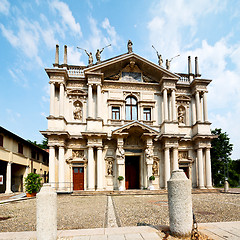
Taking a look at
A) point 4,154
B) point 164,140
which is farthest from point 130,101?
point 4,154

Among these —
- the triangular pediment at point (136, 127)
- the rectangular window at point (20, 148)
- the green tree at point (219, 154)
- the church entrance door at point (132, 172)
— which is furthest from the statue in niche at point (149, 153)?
the green tree at point (219, 154)

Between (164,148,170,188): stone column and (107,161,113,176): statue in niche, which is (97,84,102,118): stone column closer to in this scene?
(107,161,113,176): statue in niche

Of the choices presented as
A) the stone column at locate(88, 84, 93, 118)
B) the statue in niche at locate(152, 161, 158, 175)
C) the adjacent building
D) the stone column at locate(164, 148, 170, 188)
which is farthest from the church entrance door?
the adjacent building

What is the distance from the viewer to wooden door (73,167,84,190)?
21.6 m

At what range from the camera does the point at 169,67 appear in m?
25.3

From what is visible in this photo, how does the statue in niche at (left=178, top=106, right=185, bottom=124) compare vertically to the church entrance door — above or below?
above

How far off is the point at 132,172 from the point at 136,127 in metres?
5.25

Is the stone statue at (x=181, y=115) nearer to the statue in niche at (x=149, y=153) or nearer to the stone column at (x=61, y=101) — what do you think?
the statue in niche at (x=149, y=153)

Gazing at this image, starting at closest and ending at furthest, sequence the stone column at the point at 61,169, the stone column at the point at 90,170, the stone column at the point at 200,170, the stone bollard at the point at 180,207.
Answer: the stone bollard at the point at 180,207
the stone column at the point at 61,169
the stone column at the point at 90,170
the stone column at the point at 200,170

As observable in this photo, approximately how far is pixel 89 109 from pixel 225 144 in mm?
31018

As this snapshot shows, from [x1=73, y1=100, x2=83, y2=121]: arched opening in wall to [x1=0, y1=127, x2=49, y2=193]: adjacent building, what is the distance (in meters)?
6.45

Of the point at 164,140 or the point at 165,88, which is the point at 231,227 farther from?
the point at 165,88

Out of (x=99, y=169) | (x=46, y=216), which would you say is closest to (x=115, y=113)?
(x=99, y=169)

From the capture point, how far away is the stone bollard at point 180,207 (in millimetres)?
5113
